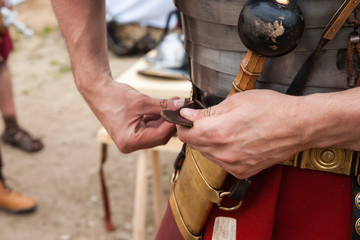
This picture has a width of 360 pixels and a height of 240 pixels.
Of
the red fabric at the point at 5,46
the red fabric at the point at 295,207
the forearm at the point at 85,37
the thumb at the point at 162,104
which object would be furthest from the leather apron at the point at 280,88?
the red fabric at the point at 5,46

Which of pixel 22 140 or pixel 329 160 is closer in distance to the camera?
pixel 329 160

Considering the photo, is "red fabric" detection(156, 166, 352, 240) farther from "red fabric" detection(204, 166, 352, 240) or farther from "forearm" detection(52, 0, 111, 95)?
"forearm" detection(52, 0, 111, 95)

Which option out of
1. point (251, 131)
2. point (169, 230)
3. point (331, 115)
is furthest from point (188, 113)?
point (169, 230)

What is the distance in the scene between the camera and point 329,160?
80cm

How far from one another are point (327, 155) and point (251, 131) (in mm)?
184

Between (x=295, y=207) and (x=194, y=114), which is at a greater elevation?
(x=194, y=114)

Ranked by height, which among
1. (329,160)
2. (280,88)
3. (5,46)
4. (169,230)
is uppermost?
(280,88)

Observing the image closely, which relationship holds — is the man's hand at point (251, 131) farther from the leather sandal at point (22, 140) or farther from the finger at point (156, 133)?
the leather sandal at point (22, 140)

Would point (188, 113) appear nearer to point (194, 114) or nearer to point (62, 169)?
point (194, 114)

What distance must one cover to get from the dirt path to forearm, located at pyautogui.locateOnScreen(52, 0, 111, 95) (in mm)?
1819

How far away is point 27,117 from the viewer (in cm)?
426

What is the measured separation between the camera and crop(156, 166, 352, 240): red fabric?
0.82 m

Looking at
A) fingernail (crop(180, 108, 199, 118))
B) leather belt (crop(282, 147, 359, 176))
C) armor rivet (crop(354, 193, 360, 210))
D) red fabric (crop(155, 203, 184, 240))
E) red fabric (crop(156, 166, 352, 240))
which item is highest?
fingernail (crop(180, 108, 199, 118))

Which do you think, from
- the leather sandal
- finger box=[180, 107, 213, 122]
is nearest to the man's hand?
finger box=[180, 107, 213, 122]
